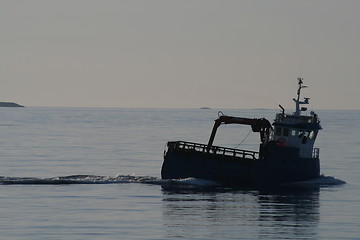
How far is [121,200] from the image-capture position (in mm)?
55000

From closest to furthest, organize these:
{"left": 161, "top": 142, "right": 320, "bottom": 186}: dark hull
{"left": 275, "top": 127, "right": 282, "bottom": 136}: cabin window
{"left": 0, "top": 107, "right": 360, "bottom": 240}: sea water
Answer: {"left": 0, "top": 107, "right": 360, "bottom": 240}: sea water < {"left": 161, "top": 142, "right": 320, "bottom": 186}: dark hull < {"left": 275, "top": 127, "right": 282, "bottom": 136}: cabin window

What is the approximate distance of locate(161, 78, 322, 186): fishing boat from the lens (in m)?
63.6

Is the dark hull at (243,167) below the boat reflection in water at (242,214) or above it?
above

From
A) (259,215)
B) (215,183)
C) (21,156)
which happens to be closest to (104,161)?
(21,156)

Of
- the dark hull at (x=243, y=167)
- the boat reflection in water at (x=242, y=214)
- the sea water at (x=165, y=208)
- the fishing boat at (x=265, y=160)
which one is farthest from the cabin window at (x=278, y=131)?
the boat reflection in water at (x=242, y=214)

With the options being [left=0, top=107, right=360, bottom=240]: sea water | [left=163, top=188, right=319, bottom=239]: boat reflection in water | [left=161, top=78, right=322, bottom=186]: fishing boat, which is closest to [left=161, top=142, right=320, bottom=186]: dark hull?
[left=161, top=78, right=322, bottom=186]: fishing boat

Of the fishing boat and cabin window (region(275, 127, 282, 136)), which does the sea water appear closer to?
the fishing boat

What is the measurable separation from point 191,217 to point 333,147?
246 feet

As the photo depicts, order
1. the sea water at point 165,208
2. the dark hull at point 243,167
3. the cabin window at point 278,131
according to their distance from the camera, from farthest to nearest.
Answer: the cabin window at point 278,131 → the dark hull at point 243,167 → the sea water at point 165,208

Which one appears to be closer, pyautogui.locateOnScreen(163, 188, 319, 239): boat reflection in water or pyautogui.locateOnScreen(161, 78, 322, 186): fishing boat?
pyautogui.locateOnScreen(163, 188, 319, 239): boat reflection in water

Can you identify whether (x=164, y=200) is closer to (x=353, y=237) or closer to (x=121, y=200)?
(x=121, y=200)

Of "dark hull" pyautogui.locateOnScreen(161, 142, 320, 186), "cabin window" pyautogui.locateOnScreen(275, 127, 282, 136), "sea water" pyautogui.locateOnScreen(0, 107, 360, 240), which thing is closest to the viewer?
"sea water" pyautogui.locateOnScreen(0, 107, 360, 240)

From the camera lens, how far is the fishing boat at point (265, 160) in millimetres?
63625

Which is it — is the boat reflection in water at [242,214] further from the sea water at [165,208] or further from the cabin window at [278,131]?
the cabin window at [278,131]
